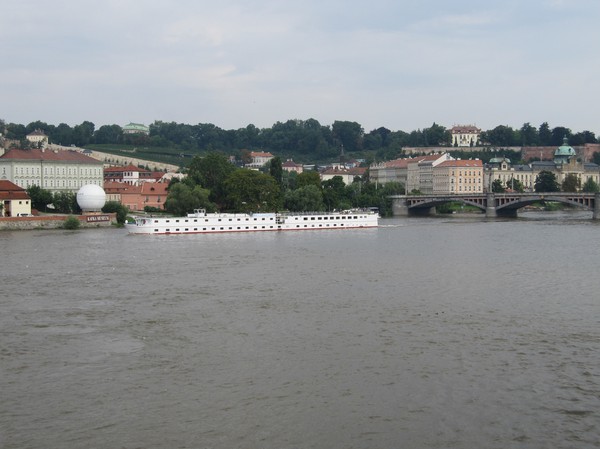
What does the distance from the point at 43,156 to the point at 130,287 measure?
40.8 meters

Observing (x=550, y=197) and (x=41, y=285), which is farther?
(x=550, y=197)

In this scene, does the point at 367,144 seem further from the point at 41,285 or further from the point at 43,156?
the point at 41,285

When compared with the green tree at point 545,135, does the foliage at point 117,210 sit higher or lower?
lower

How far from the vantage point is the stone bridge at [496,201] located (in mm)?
65250

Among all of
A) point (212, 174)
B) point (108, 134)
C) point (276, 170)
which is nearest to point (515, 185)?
point (276, 170)

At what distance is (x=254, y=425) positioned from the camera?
1185 cm

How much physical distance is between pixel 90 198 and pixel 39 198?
4.24m

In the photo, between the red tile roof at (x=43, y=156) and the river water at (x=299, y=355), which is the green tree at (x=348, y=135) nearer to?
the red tile roof at (x=43, y=156)

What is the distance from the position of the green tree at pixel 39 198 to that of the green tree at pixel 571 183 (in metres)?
67.4

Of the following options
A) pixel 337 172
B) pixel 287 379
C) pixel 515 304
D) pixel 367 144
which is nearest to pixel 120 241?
pixel 515 304

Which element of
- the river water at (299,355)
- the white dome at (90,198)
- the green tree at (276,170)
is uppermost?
the green tree at (276,170)

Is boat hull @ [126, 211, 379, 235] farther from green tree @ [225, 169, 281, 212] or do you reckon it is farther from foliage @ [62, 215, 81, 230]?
green tree @ [225, 169, 281, 212]

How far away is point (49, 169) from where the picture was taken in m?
61.8

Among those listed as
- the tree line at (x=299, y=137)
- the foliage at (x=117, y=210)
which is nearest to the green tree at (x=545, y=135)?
the tree line at (x=299, y=137)
